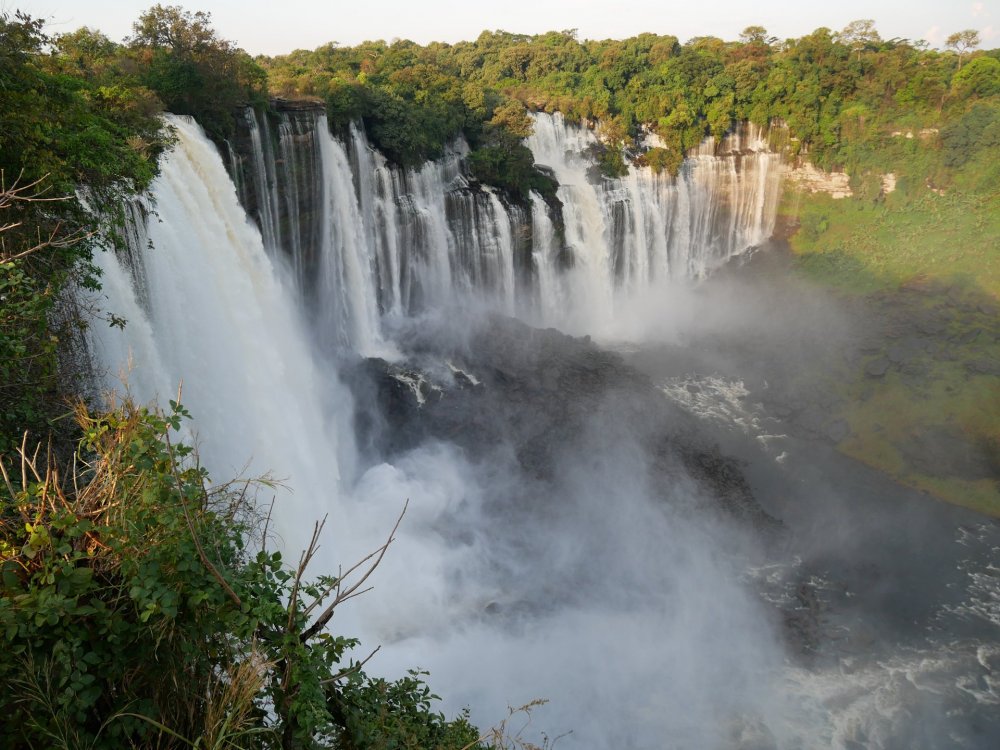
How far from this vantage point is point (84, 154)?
31.8ft

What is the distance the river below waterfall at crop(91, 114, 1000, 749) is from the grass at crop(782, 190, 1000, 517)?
147cm

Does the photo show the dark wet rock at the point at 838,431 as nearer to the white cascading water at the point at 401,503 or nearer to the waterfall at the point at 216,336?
the white cascading water at the point at 401,503

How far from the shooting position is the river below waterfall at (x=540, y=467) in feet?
38.5

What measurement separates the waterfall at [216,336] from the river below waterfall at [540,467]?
59mm

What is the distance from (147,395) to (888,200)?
114 ft

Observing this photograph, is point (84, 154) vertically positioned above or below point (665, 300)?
above

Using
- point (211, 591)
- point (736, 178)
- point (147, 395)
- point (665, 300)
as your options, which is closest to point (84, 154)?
point (147, 395)

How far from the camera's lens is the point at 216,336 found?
12062 millimetres

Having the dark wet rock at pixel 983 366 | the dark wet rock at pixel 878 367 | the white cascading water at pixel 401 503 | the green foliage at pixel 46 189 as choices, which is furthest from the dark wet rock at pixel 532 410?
the dark wet rock at pixel 983 366

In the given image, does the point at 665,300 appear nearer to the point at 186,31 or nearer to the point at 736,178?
the point at 736,178

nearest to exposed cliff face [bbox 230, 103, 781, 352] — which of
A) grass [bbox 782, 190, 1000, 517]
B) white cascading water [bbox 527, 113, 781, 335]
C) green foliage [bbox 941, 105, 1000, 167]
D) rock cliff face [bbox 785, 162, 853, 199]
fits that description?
white cascading water [bbox 527, 113, 781, 335]

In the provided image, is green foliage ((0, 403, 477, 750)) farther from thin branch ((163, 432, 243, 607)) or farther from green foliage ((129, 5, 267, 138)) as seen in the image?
green foliage ((129, 5, 267, 138))

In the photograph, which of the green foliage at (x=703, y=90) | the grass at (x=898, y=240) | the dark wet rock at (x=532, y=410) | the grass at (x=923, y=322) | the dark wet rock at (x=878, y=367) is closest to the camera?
the dark wet rock at (x=532, y=410)

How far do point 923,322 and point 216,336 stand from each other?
26467 millimetres
